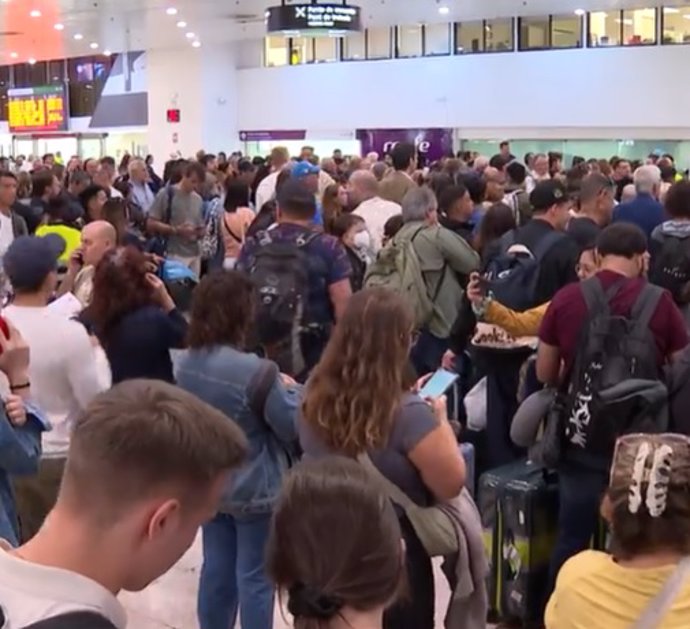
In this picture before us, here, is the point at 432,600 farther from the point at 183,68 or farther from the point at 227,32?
the point at 183,68

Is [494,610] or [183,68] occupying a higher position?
[183,68]

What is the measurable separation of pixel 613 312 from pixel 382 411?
132cm

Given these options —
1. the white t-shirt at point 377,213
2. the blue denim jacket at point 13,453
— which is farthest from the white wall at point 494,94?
the blue denim jacket at point 13,453

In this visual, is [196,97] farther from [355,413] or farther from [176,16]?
[355,413]

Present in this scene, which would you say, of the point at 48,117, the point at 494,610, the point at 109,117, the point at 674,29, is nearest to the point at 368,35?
the point at 674,29

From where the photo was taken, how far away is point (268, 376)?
355 cm

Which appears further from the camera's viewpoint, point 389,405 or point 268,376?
point 268,376

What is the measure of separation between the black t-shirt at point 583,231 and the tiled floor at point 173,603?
1894 millimetres

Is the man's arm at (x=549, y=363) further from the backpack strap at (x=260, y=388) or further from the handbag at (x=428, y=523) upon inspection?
the handbag at (x=428, y=523)

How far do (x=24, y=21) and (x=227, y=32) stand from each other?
4119mm

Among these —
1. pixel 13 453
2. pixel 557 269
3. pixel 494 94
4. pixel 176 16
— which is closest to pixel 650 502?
pixel 13 453

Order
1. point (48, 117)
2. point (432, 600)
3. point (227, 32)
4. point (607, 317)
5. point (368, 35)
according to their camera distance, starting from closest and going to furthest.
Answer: point (432, 600), point (607, 317), point (227, 32), point (368, 35), point (48, 117)

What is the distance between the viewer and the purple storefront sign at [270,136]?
955 inches

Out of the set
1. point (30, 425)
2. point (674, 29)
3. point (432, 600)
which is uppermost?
point (674, 29)
